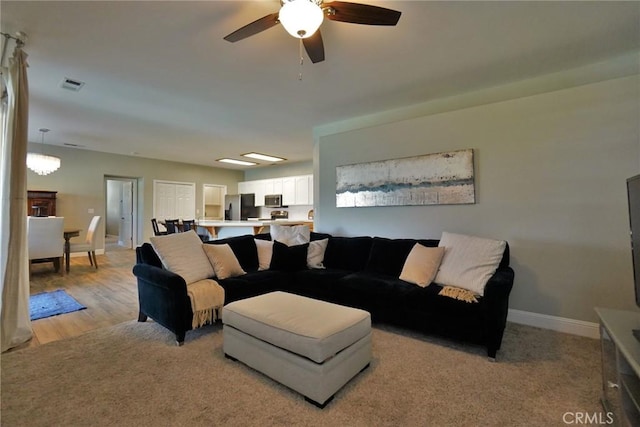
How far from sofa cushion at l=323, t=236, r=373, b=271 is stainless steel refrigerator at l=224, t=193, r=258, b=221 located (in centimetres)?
571

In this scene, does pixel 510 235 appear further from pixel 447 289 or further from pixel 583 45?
pixel 583 45

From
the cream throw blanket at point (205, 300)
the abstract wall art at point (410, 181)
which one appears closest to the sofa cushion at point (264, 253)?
the cream throw blanket at point (205, 300)

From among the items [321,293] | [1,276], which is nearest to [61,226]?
[1,276]

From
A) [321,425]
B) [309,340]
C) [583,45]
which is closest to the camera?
[321,425]

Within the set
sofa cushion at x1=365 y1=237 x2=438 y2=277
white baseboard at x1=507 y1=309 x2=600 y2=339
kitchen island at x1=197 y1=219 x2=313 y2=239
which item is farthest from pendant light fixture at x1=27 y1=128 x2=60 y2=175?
white baseboard at x1=507 y1=309 x2=600 y2=339

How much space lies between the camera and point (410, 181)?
143 inches

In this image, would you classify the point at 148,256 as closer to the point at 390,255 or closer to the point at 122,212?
the point at 390,255

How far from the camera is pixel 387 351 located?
2.27 meters

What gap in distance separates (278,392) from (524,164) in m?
3.11

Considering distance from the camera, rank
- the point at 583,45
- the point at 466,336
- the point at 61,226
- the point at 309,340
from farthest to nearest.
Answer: the point at 61,226
the point at 583,45
the point at 466,336
the point at 309,340

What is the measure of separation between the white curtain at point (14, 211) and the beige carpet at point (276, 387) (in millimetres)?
304

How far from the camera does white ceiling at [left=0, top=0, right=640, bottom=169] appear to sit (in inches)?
79.5

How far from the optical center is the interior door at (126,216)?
7.87 metres

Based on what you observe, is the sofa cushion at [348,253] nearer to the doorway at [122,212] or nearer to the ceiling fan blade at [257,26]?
the ceiling fan blade at [257,26]
